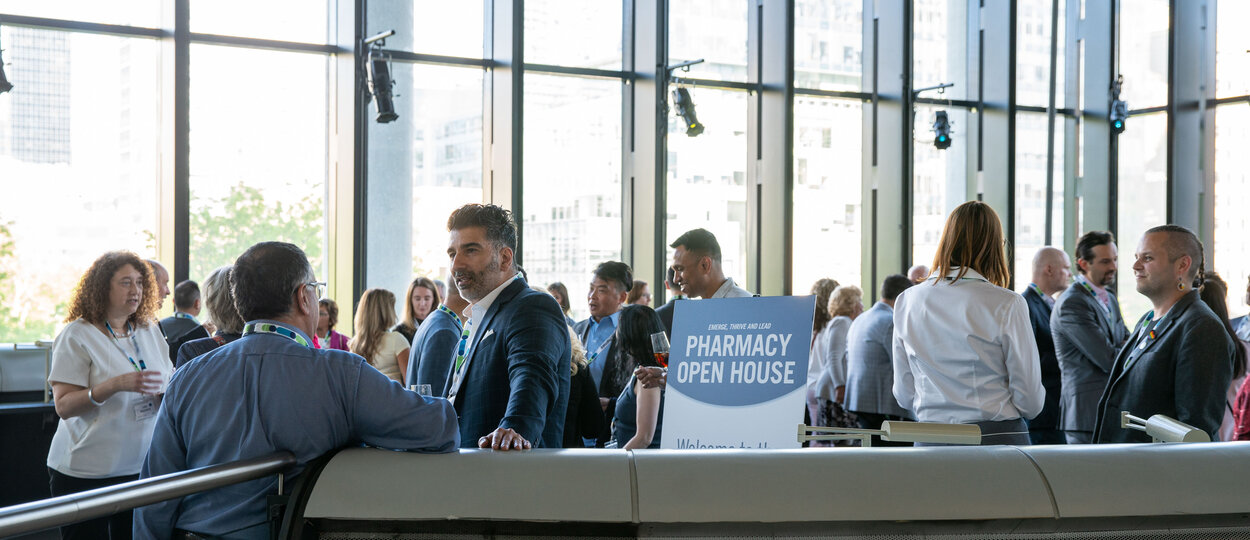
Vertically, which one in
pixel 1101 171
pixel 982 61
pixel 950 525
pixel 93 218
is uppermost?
pixel 982 61

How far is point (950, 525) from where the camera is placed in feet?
5.04

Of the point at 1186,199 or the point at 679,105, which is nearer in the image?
the point at 679,105

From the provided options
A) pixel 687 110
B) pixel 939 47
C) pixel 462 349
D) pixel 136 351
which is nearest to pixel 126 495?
pixel 462 349

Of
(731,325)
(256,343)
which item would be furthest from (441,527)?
(731,325)

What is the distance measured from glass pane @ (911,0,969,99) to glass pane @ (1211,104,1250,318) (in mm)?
2844

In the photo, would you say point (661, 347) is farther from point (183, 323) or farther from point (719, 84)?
point (719, 84)

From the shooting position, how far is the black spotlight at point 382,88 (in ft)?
25.1

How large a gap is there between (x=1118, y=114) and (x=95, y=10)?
9853 millimetres

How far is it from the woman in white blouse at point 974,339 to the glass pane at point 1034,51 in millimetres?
8980

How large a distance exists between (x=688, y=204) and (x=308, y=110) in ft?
11.5

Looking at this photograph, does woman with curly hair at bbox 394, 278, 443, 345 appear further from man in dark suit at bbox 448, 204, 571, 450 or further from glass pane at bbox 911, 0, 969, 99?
glass pane at bbox 911, 0, 969, 99

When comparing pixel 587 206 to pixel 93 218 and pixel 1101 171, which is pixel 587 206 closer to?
pixel 93 218

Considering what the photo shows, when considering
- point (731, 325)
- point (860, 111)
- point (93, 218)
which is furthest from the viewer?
point (860, 111)

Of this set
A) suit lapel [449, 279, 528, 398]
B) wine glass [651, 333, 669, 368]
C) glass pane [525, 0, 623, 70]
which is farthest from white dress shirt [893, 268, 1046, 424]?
glass pane [525, 0, 623, 70]
